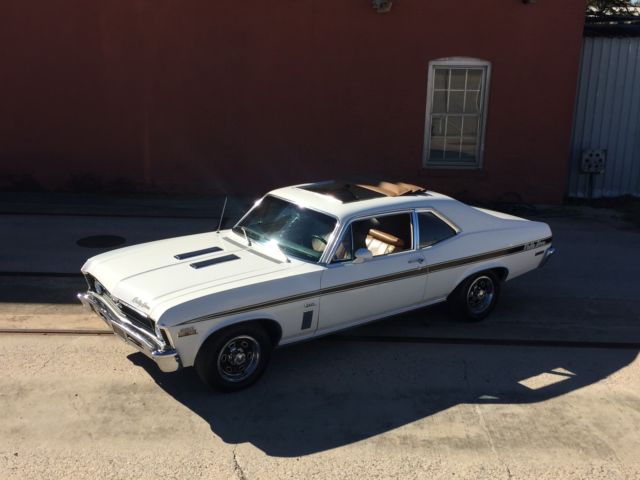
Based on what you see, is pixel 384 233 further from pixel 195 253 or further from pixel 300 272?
pixel 195 253

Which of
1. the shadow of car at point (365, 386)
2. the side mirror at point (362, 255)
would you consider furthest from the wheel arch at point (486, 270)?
the side mirror at point (362, 255)

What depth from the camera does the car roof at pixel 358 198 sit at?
19.3 feet

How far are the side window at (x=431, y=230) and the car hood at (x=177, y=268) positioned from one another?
139cm

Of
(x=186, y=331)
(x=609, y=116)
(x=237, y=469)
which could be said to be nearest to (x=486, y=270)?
(x=186, y=331)

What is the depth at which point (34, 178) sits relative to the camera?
12.8m

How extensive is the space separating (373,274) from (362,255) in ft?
0.81

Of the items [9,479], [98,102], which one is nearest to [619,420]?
[9,479]

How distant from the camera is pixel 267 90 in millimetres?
12477

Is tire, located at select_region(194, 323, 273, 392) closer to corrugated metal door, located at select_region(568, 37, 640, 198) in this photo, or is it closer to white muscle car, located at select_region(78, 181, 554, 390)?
white muscle car, located at select_region(78, 181, 554, 390)

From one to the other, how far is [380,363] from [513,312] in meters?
2.08

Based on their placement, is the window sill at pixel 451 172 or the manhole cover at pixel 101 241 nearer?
the manhole cover at pixel 101 241

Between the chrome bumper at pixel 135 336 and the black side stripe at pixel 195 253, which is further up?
the black side stripe at pixel 195 253

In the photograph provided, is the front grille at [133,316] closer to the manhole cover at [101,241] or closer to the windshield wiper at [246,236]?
the windshield wiper at [246,236]

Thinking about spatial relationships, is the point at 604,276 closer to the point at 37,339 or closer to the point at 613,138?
the point at 613,138
